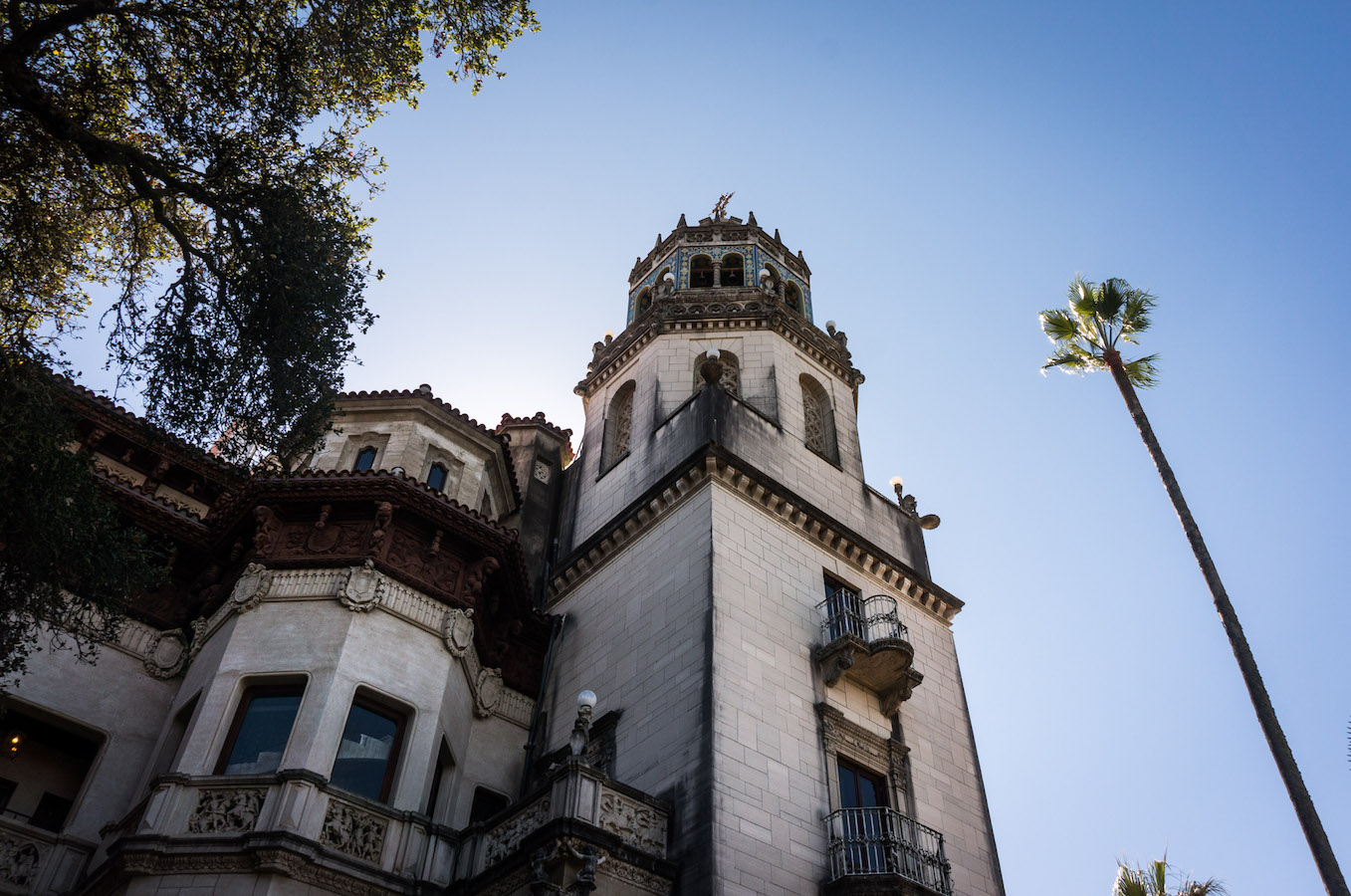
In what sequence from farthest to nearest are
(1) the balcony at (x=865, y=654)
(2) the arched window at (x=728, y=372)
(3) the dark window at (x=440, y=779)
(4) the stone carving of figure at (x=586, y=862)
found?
(2) the arched window at (x=728, y=372) → (1) the balcony at (x=865, y=654) → (3) the dark window at (x=440, y=779) → (4) the stone carving of figure at (x=586, y=862)

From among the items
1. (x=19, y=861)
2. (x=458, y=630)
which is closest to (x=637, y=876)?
(x=458, y=630)

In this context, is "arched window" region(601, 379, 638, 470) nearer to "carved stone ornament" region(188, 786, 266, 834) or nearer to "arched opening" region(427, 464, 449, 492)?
"arched opening" region(427, 464, 449, 492)

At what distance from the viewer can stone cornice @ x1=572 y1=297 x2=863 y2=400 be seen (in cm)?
2744

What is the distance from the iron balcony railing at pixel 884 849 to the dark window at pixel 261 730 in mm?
8885

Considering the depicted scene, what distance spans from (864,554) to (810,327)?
8.01 meters

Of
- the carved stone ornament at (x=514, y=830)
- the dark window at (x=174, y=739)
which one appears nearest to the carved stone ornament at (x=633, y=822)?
the carved stone ornament at (x=514, y=830)

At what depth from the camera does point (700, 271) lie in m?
30.9

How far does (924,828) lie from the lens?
17.1 metres

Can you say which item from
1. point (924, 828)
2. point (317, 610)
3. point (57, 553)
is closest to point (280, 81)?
point (57, 553)

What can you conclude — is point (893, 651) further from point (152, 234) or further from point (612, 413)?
point (152, 234)

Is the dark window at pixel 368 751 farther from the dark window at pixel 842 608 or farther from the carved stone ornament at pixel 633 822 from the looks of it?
the dark window at pixel 842 608

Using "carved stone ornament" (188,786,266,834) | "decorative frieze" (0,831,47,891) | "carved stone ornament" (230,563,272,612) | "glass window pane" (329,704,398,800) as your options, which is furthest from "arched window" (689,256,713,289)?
"decorative frieze" (0,831,47,891)

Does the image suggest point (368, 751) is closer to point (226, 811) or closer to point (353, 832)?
point (353, 832)

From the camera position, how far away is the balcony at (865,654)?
62.3ft
